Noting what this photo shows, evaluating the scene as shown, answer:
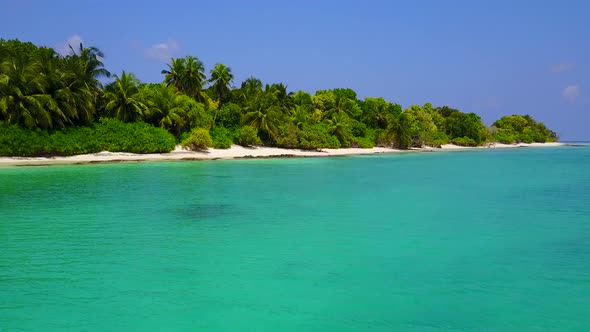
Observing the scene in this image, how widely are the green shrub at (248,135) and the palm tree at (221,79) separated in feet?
36.7

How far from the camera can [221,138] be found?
59.6m

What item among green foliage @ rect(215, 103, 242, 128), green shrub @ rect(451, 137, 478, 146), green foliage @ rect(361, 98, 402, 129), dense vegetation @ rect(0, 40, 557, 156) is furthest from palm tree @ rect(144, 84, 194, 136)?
green shrub @ rect(451, 137, 478, 146)

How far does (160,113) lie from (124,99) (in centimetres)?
493

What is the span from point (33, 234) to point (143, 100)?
42323mm

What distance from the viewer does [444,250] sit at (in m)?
11.9

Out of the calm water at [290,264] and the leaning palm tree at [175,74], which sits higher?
the leaning palm tree at [175,74]

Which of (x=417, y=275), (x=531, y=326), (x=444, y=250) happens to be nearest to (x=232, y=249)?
(x=417, y=275)

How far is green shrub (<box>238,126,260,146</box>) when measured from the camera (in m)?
61.2

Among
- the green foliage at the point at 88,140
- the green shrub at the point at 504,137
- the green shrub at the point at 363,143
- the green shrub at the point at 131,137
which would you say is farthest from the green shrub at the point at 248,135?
the green shrub at the point at 504,137

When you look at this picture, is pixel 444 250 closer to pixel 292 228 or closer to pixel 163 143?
pixel 292 228

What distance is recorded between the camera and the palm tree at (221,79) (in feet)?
225

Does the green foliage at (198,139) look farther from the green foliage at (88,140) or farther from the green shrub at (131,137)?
the green shrub at (131,137)

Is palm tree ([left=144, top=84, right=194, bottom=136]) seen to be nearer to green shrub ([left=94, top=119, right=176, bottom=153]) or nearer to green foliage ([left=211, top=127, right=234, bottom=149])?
green shrub ([left=94, top=119, right=176, bottom=153])

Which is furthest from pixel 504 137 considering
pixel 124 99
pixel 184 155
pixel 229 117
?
pixel 124 99
